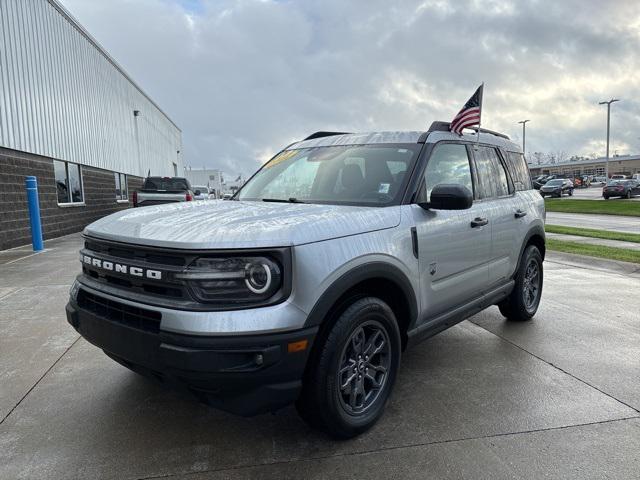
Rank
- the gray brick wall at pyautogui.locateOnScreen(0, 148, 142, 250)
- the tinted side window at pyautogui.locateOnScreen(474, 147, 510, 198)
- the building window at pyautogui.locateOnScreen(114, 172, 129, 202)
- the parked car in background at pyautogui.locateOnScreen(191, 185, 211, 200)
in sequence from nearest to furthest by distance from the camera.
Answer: the tinted side window at pyautogui.locateOnScreen(474, 147, 510, 198) → the gray brick wall at pyautogui.locateOnScreen(0, 148, 142, 250) → the building window at pyautogui.locateOnScreen(114, 172, 129, 202) → the parked car in background at pyautogui.locateOnScreen(191, 185, 211, 200)

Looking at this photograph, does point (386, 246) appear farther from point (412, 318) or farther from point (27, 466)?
point (27, 466)

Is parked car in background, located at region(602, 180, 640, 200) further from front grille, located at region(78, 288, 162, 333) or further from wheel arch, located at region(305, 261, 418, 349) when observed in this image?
front grille, located at region(78, 288, 162, 333)

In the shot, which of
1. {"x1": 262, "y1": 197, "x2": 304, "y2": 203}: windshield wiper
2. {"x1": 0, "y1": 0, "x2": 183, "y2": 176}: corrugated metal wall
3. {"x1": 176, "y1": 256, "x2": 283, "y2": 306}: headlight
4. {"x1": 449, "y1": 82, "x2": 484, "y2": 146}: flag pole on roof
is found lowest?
{"x1": 176, "y1": 256, "x2": 283, "y2": 306}: headlight

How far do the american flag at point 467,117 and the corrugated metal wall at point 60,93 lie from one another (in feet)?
37.6

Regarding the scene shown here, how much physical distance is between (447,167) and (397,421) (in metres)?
2.01

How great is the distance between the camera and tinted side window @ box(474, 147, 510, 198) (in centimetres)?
430

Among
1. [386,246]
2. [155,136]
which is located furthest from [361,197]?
[155,136]

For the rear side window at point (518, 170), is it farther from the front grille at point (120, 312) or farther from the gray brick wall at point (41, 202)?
the gray brick wall at point (41, 202)

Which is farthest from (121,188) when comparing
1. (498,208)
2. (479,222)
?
(479,222)

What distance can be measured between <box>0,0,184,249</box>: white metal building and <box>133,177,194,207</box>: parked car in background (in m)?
2.53

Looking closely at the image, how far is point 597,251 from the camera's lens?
32.7 feet

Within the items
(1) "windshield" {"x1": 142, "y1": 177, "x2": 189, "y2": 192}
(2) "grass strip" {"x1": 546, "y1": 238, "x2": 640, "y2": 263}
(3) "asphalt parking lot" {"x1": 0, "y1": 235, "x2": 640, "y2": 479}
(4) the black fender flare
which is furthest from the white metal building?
(2) "grass strip" {"x1": 546, "y1": 238, "x2": 640, "y2": 263}

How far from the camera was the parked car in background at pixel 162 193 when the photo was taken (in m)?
14.9

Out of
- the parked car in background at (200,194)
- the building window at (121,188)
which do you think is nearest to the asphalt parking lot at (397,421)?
the parked car in background at (200,194)
